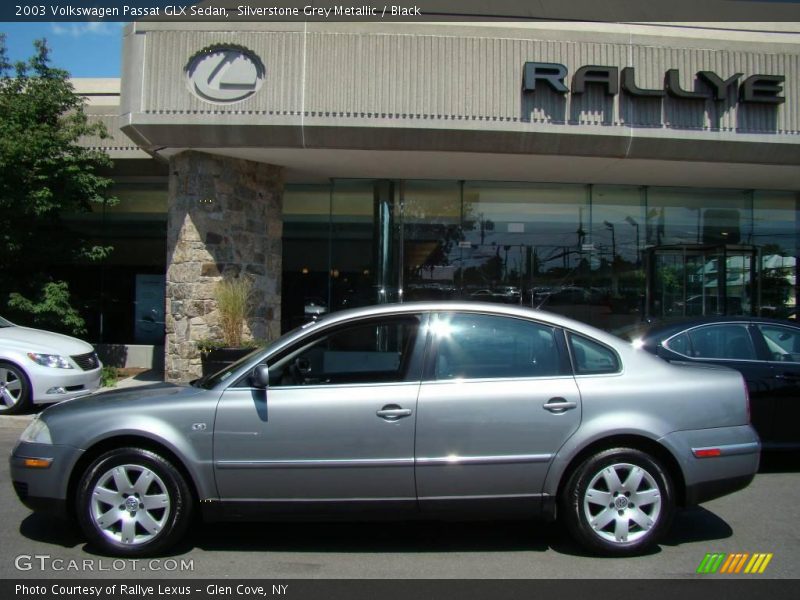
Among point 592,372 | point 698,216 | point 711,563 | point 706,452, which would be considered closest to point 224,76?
point 592,372

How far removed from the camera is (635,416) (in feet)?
14.1

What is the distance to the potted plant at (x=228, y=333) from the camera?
A: 33.4 feet

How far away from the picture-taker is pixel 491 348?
4512 mm

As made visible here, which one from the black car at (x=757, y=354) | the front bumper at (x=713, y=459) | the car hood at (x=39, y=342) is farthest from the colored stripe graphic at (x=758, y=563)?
the car hood at (x=39, y=342)

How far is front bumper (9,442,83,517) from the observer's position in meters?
4.24

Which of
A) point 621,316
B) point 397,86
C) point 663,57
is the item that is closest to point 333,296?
point 397,86

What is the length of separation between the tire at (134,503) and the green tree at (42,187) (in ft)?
27.6

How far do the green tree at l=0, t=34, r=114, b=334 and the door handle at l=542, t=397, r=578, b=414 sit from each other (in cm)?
1002

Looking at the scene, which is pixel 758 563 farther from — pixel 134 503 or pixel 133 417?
pixel 133 417

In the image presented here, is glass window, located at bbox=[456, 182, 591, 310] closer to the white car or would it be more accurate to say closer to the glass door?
the glass door

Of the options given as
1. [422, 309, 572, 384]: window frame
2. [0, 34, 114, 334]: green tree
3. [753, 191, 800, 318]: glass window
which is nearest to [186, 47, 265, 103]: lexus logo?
[0, 34, 114, 334]: green tree

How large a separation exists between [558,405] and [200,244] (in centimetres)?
812

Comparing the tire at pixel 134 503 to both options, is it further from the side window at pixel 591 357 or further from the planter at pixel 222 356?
the planter at pixel 222 356
